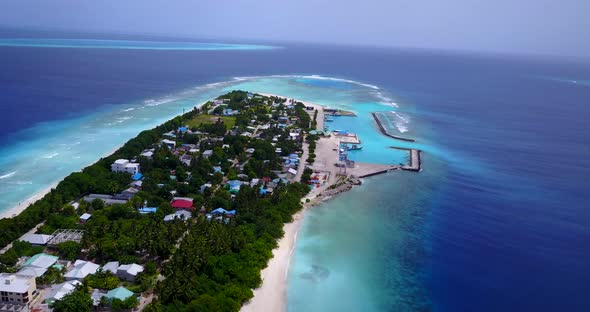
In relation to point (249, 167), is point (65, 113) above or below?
above

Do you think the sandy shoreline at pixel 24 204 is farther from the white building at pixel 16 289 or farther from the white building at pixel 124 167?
the white building at pixel 16 289

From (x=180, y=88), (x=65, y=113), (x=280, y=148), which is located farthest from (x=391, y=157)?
(x=180, y=88)

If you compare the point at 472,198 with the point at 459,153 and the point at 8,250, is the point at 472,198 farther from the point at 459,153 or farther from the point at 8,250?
the point at 8,250

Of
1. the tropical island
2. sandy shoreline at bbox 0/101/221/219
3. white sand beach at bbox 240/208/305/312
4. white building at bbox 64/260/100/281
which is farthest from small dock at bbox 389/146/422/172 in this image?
sandy shoreline at bbox 0/101/221/219

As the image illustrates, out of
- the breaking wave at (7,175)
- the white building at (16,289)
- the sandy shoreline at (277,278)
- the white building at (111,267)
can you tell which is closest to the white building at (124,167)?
the breaking wave at (7,175)

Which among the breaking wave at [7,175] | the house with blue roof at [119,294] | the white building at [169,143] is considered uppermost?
the white building at [169,143]

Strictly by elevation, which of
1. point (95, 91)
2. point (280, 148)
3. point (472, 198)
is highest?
point (95, 91)
